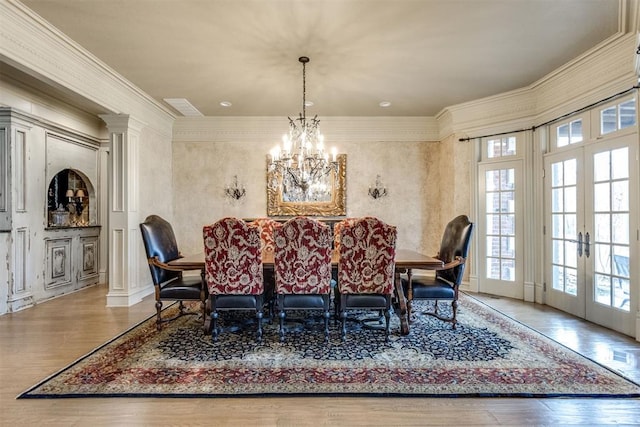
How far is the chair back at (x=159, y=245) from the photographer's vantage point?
329cm

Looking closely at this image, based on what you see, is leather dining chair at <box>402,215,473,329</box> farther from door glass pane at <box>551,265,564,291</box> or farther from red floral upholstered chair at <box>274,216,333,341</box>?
door glass pane at <box>551,265,564,291</box>

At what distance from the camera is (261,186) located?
18.3 feet

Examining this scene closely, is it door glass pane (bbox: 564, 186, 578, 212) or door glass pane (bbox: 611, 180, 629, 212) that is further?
door glass pane (bbox: 564, 186, 578, 212)

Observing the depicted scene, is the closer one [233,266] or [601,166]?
[233,266]

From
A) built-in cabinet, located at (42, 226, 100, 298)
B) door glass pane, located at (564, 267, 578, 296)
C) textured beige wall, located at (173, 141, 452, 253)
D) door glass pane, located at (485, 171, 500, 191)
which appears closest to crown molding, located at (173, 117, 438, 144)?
textured beige wall, located at (173, 141, 452, 253)

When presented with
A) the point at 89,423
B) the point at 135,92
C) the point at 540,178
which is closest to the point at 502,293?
the point at 540,178

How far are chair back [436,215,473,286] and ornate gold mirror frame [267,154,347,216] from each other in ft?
7.08

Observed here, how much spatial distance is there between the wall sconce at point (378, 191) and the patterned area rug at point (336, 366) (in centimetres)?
272

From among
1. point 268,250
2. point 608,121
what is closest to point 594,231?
point 608,121

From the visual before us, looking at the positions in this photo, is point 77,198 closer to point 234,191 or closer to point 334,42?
point 234,191

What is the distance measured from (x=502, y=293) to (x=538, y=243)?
0.86m

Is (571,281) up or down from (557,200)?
down

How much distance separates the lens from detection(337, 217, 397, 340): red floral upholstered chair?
279 cm

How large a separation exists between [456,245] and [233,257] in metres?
2.23
